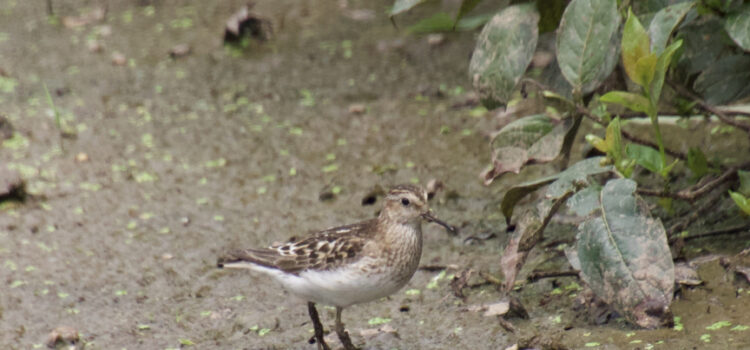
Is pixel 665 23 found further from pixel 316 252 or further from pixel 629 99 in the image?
pixel 316 252

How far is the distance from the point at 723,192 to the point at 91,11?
24.3 ft

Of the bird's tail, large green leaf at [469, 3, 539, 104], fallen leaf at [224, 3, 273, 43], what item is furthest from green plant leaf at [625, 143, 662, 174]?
fallen leaf at [224, 3, 273, 43]

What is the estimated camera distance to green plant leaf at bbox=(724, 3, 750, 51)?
178 inches

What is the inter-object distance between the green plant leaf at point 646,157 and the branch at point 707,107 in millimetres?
476

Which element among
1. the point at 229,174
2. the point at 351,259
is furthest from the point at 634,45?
the point at 229,174

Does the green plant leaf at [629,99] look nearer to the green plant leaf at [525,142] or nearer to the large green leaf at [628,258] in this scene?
the large green leaf at [628,258]

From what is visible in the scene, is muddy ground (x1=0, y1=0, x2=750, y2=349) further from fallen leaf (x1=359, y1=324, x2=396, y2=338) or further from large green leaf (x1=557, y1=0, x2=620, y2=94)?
large green leaf (x1=557, y1=0, x2=620, y2=94)

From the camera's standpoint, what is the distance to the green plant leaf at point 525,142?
4.88m

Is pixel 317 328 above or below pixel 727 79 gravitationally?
below

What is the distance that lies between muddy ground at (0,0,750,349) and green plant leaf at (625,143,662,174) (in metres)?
0.65

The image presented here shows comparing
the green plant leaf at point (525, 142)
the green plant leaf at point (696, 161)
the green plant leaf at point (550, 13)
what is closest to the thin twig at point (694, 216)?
the green plant leaf at point (696, 161)

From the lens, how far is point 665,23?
452cm

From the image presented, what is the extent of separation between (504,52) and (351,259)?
129cm

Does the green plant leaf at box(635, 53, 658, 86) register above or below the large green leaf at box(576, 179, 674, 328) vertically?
above
